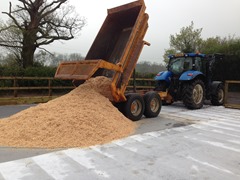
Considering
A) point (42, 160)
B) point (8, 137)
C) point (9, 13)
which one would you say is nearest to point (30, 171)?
point (42, 160)

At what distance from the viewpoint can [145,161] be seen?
409 cm

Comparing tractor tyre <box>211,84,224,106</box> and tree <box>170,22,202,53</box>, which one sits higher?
tree <box>170,22,202,53</box>

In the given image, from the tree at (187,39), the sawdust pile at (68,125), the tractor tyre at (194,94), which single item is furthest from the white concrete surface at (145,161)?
the tree at (187,39)

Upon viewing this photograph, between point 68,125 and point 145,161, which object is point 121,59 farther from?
point 145,161

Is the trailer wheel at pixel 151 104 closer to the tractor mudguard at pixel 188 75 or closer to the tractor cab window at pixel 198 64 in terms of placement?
the tractor mudguard at pixel 188 75

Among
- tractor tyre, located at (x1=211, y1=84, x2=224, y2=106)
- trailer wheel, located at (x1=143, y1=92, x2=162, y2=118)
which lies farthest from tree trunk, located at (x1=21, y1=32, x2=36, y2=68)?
tractor tyre, located at (x1=211, y1=84, x2=224, y2=106)

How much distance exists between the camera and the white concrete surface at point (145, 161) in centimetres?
354

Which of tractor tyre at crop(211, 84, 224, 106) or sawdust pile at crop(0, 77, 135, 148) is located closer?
sawdust pile at crop(0, 77, 135, 148)

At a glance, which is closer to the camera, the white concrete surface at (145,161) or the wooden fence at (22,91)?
the white concrete surface at (145,161)

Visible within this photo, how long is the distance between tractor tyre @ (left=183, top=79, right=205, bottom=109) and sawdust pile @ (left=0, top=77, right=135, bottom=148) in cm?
386

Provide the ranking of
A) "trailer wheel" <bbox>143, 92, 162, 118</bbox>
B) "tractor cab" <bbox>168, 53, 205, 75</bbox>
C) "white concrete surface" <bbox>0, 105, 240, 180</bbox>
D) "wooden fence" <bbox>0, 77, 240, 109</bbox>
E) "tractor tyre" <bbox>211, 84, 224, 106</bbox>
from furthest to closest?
"tractor tyre" <bbox>211, 84, 224, 106</bbox> → "wooden fence" <bbox>0, 77, 240, 109</bbox> → "tractor cab" <bbox>168, 53, 205, 75</bbox> → "trailer wheel" <bbox>143, 92, 162, 118</bbox> → "white concrete surface" <bbox>0, 105, 240, 180</bbox>

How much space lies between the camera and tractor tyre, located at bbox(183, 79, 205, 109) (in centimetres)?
950

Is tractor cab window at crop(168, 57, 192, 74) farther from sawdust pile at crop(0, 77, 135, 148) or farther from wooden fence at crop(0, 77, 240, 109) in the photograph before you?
sawdust pile at crop(0, 77, 135, 148)

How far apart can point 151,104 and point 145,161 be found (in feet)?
12.6
